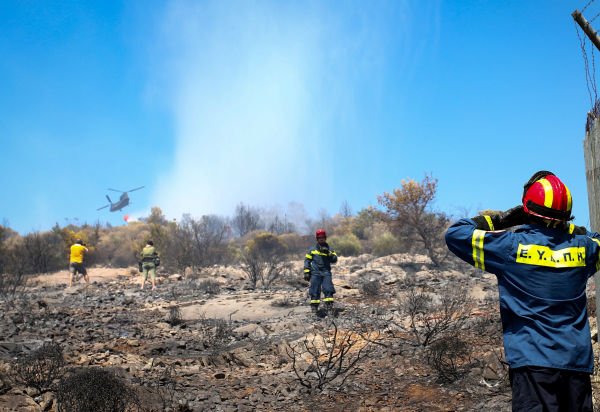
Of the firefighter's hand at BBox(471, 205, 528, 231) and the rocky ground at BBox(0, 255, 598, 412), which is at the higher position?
the firefighter's hand at BBox(471, 205, 528, 231)

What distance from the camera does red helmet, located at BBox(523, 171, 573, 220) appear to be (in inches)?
83.8

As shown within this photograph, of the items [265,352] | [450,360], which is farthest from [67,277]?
[450,360]

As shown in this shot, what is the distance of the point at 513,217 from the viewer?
7.76 feet

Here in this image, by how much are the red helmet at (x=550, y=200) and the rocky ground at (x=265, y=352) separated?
2143 mm

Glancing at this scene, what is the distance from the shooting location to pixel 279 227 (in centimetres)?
6138

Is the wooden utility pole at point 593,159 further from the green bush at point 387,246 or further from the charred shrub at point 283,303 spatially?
the green bush at point 387,246

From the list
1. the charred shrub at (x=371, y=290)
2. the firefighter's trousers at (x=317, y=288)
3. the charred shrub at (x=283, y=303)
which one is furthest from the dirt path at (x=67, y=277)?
the firefighter's trousers at (x=317, y=288)

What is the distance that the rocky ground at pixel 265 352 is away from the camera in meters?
4.23

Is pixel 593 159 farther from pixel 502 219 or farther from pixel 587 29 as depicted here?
pixel 502 219

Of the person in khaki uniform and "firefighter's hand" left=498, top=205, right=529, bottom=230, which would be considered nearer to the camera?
"firefighter's hand" left=498, top=205, right=529, bottom=230

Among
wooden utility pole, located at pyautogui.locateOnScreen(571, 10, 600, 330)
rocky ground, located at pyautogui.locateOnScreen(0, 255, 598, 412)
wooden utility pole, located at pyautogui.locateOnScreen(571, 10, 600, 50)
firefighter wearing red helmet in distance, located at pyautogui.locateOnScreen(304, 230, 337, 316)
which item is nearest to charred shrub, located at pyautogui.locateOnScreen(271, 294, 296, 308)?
rocky ground, located at pyautogui.locateOnScreen(0, 255, 598, 412)

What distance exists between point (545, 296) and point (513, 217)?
1.51 feet

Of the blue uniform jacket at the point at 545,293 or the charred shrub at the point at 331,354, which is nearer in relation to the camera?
the blue uniform jacket at the point at 545,293

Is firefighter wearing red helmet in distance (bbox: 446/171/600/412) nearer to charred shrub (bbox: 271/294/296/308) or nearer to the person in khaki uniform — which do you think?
charred shrub (bbox: 271/294/296/308)
